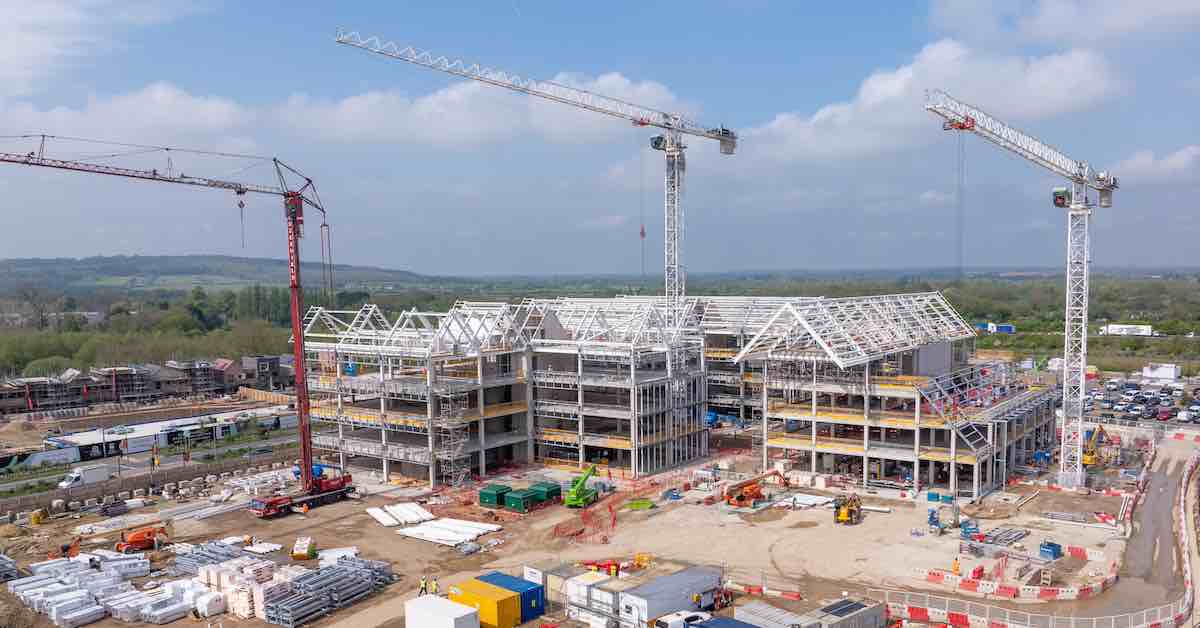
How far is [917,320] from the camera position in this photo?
58156 millimetres

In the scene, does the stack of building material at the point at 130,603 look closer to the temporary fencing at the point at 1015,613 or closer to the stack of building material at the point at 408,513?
the stack of building material at the point at 408,513

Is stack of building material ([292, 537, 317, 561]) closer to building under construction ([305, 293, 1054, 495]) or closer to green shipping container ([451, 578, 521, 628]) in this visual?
green shipping container ([451, 578, 521, 628])

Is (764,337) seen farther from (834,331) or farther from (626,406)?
(626,406)

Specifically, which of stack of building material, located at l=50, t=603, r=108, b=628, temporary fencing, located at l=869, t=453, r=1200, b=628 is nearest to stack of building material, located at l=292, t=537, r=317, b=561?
stack of building material, located at l=50, t=603, r=108, b=628

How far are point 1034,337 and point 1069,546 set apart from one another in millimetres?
98810

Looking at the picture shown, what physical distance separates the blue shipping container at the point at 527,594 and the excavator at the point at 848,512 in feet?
56.2

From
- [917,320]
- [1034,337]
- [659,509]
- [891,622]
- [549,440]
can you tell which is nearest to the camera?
[891,622]

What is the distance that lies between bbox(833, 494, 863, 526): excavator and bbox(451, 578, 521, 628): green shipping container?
18697mm

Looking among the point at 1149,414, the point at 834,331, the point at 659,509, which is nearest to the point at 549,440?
the point at 659,509

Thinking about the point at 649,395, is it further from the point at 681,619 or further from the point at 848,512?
the point at 681,619

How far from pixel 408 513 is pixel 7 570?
57.0 feet

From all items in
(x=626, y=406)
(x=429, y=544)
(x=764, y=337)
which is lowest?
(x=429, y=544)

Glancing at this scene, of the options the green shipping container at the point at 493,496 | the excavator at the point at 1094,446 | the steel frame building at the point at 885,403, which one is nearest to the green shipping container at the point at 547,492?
the green shipping container at the point at 493,496

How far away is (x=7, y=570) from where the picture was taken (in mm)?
36156
